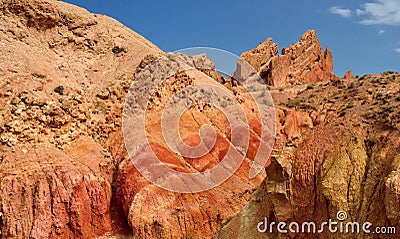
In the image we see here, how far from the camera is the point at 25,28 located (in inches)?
1443

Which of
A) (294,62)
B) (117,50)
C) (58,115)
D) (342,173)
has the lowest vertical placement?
(342,173)

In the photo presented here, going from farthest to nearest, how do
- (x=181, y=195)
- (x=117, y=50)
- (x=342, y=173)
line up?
1. (x=117, y=50)
2. (x=181, y=195)
3. (x=342, y=173)

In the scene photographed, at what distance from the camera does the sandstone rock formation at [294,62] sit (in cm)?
7494

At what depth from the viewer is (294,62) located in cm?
7769

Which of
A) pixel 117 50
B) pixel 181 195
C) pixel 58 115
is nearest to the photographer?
pixel 181 195

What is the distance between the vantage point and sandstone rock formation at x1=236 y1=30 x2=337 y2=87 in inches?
2950

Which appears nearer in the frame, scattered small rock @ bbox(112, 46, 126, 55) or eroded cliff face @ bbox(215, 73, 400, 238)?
eroded cliff face @ bbox(215, 73, 400, 238)

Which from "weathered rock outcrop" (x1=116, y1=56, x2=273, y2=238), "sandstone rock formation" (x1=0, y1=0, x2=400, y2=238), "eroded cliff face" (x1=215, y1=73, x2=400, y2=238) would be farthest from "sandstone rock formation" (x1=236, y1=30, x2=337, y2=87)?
"eroded cliff face" (x1=215, y1=73, x2=400, y2=238)

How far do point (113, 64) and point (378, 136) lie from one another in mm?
23610

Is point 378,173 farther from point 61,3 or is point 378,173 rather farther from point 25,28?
point 61,3

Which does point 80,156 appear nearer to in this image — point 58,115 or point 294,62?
point 58,115

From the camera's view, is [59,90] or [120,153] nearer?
[120,153]

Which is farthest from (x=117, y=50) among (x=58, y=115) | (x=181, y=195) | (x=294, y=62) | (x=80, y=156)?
(x=294, y=62)

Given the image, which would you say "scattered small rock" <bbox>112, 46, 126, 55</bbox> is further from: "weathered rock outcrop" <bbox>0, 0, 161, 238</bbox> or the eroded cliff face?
the eroded cliff face
